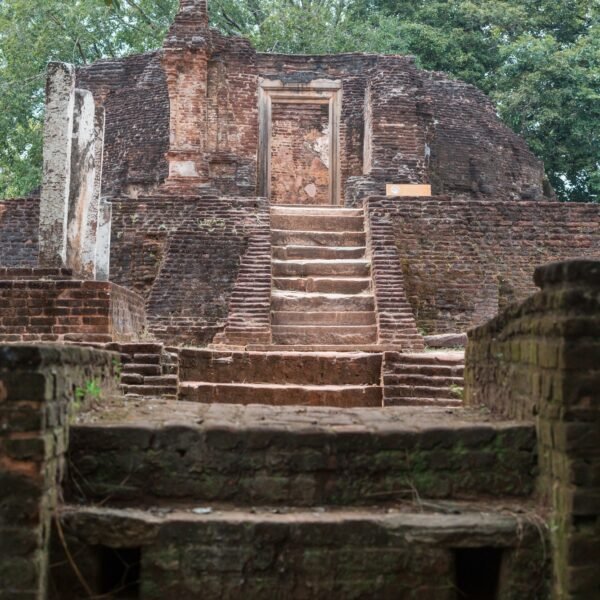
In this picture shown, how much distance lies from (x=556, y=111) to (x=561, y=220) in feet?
27.7

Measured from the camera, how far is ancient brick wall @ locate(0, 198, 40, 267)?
11.6 m

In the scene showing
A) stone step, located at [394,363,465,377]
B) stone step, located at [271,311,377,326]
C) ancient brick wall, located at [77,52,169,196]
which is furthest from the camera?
ancient brick wall, located at [77,52,169,196]

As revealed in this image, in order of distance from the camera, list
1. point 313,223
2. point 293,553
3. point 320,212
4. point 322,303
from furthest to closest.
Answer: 1. point 320,212
2. point 313,223
3. point 322,303
4. point 293,553

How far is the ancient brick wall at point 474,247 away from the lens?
9836 millimetres

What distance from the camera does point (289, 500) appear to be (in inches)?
121

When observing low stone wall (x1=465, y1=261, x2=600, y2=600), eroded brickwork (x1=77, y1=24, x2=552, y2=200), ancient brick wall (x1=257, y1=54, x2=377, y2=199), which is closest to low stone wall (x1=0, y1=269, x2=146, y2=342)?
low stone wall (x1=465, y1=261, x2=600, y2=600)

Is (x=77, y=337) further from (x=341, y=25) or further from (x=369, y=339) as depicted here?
(x=341, y=25)

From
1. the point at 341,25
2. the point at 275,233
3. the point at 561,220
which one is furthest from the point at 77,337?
the point at 341,25

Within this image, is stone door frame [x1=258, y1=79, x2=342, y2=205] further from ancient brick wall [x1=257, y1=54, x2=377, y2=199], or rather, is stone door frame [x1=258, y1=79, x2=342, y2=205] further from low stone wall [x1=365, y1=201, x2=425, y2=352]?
low stone wall [x1=365, y1=201, x2=425, y2=352]

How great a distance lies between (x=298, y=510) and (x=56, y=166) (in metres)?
5.53

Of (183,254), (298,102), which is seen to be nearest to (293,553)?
(183,254)

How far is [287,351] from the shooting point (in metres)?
7.71

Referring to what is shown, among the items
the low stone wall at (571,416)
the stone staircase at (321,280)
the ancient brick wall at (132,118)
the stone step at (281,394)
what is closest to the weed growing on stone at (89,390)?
the low stone wall at (571,416)

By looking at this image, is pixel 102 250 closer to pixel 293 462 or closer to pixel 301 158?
pixel 293 462
